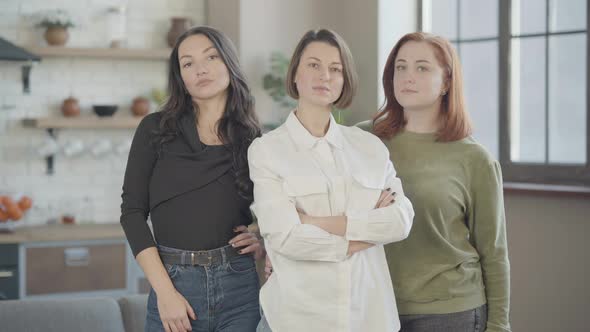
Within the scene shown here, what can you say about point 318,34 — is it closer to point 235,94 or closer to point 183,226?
point 235,94

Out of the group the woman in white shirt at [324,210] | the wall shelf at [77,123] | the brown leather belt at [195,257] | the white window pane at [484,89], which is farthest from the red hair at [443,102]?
the wall shelf at [77,123]

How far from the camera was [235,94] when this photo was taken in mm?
2219

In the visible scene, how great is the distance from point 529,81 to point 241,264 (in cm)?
316

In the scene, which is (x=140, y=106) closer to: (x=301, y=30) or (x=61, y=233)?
(x=61, y=233)

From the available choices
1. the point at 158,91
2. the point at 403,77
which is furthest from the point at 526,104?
the point at 403,77

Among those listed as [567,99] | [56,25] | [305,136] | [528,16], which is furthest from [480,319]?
[56,25]

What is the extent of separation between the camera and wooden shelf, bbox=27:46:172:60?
5.37m

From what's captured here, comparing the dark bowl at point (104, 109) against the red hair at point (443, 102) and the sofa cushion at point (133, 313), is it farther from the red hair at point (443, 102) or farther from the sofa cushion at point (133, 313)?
the red hair at point (443, 102)

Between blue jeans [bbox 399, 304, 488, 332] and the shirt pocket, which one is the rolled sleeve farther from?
blue jeans [bbox 399, 304, 488, 332]

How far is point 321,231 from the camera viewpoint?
1.93 m

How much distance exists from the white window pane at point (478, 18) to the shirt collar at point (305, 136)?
3192 mm

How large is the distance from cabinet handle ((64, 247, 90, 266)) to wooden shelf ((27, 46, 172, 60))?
1.28 m

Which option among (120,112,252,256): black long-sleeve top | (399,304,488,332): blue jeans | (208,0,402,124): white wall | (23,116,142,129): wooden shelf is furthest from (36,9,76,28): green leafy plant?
(399,304,488,332): blue jeans

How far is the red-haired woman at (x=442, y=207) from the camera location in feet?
7.29
